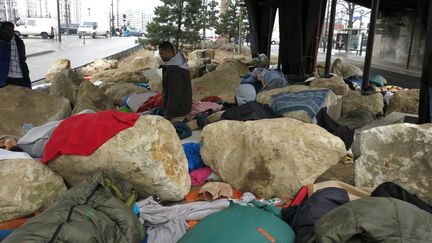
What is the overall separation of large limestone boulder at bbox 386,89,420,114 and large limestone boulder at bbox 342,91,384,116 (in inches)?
16.8

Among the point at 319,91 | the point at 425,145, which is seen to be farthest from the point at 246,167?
the point at 319,91

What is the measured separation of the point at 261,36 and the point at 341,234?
15.7 m

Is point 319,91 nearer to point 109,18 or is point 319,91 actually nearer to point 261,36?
point 261,36

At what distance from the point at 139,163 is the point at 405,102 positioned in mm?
5979

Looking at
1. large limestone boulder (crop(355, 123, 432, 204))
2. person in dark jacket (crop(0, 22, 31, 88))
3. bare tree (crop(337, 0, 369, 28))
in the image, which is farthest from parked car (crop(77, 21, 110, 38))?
large limestone boulder (crop(355, 123, 432, 204))

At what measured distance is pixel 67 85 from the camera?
28.0 feet

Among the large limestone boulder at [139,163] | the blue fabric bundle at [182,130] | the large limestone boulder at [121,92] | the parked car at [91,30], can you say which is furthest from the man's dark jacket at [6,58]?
the parked car at [91,30]

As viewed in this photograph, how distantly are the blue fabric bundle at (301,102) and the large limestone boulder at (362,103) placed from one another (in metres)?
0.88

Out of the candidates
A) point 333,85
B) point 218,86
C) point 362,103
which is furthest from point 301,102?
point 218,86

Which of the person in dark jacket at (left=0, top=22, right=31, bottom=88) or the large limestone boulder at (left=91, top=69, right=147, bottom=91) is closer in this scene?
the person in dark jacket at (left=0, top=22, right=31, bottom=88)

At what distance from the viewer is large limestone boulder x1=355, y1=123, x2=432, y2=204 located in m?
3.74

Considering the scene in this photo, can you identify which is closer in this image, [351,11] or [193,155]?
[193,155]

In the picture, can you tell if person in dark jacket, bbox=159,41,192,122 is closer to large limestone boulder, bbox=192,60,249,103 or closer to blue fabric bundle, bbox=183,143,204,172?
blue fabric bundle, bbox=183,143,204,172

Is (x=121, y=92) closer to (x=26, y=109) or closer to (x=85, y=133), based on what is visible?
(x=26, y=109)
